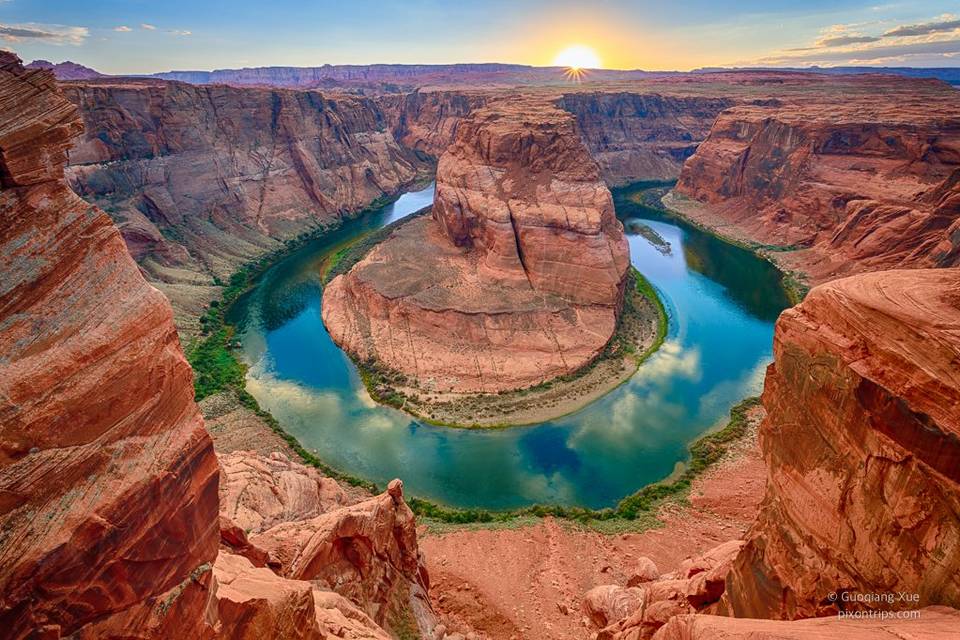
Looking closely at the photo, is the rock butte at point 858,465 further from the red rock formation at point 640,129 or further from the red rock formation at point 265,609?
the red rock formation at point 640,129

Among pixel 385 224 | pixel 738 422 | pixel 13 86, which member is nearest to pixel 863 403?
pixel 13 86

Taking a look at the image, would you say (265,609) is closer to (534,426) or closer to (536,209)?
(534,426)

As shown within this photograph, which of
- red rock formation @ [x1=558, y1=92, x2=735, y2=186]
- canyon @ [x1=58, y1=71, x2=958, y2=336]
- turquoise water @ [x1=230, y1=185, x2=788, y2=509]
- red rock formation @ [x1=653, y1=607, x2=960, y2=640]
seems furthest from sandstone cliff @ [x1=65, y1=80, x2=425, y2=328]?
red rock formation @ [x1=653, y1=607, x2=960, y2=640]

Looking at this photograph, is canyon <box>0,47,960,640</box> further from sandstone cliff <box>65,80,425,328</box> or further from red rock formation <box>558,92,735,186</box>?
red rock formation <box>558,92,735,186</box>

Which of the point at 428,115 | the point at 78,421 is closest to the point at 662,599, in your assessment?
the point at 78,421

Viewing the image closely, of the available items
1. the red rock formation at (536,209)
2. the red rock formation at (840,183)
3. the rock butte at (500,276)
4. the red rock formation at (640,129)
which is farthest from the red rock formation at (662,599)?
the red rock formation at (640,129)

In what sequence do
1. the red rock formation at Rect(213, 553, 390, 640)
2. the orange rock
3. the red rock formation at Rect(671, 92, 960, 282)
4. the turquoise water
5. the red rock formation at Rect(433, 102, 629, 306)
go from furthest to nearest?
the red rock formation at Rect(671, 92, 960, 282) < the red rock formation at Rect(433, 102, 629, 306) < the turquoise water < the orange rock < the red rock formation at Rect(213, 553, 390, 640)

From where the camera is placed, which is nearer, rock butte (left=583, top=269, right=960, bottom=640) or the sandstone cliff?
rock butte (left=583, top=269, right=960, bottom=640)
